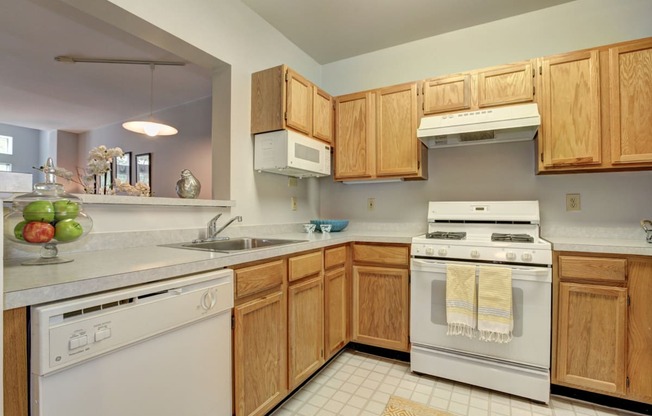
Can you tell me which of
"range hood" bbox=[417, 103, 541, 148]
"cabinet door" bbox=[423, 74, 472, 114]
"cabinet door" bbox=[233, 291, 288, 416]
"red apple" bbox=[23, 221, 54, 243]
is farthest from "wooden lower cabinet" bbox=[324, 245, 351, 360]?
"red apple" bbox=[23, 221, 54, 243]

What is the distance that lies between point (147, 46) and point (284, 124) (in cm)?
153

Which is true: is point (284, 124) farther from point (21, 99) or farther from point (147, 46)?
point (21, 99)

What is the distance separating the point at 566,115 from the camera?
2033 mm

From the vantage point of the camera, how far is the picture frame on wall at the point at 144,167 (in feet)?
15.9

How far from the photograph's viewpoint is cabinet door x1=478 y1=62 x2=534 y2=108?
212 cm

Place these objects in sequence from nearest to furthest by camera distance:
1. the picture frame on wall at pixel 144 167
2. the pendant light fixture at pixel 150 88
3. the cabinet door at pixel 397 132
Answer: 1. the cabinet door at pixel 397 132
2. the pendant light fixture at pixel 150 88
3. the picture frame on wall at pixel 144 167

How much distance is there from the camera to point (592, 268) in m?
1.75

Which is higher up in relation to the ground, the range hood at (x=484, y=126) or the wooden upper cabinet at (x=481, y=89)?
the wooden upper cabinet at (x=481, y=89)

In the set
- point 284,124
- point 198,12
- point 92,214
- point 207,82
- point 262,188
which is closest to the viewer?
point 92,214

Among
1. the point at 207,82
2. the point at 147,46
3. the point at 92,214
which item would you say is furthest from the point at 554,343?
the point at 207,82

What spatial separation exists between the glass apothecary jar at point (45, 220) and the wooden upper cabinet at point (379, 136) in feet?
6.32

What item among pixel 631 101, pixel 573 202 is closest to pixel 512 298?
pixel 573 202

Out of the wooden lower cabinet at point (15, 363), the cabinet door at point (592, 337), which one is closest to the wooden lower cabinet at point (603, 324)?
the cabinet door at point (592, 337)

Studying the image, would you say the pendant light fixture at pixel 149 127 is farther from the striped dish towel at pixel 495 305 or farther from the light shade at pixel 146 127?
the striped dish towel at pixel 495 305
